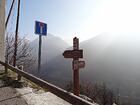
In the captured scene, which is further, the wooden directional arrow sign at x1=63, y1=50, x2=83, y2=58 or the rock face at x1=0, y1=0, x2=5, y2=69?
the rock face at x1=0, y1=0, x2=5, y2=69

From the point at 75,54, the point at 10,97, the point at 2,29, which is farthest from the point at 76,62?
the point at 2,29

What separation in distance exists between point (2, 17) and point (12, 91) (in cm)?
737

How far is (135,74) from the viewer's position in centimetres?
17050

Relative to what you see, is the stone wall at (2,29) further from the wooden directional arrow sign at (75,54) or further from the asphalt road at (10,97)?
the wooden directional arrow sign at (75,54)

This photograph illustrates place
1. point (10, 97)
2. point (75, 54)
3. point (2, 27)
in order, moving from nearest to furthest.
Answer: point (10, 97) → point (75, 54) → point (2, 27)

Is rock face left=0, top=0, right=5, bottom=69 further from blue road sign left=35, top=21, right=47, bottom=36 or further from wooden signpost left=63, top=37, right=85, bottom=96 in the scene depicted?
wooden signpost left=63, top=37, right=85, bottom=96

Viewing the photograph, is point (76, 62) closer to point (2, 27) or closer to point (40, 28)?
point (40, 28)

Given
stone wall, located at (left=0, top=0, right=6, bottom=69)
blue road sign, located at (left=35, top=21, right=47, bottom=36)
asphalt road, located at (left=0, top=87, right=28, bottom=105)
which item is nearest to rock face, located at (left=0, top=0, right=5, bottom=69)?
stone wall, located at (left=0, top=0, right=6, bottom=69)

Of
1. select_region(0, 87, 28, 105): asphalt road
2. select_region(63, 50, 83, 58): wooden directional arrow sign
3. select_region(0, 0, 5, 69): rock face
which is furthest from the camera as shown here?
select_region(0, 0, 5, 69): rock face

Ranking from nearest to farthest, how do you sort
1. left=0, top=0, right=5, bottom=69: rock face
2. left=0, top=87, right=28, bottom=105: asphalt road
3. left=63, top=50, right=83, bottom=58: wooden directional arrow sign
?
left=0, top=87, right=28, bottom=105: asphalt road
left=63, top=50, right=83, bottom=58: wooden directional arrow sign
left=0, top=0, right=5, bottom=69: rock face

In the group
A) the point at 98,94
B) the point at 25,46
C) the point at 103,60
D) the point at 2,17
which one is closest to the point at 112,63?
the point at 103,60

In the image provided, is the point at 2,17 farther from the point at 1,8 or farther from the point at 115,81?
the point at 115,81

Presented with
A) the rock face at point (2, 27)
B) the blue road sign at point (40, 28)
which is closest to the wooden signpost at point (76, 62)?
the blue road sign at point (40, 28)

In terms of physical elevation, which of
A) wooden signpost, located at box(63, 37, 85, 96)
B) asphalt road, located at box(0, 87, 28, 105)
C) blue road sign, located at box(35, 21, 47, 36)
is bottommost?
asphalt road, located at box(0, 87, 28, 105)
